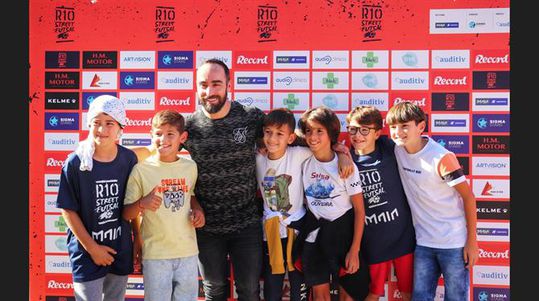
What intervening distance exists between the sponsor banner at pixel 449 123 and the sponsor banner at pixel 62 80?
11.1 feet

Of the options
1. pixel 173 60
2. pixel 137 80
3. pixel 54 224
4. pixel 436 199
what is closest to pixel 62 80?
pixel 137 80

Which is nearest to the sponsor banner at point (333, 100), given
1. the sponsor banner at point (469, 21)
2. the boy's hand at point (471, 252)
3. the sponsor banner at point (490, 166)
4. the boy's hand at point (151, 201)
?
the sponsor banner at point (469, 21)

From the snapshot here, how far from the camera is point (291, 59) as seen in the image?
405 cm

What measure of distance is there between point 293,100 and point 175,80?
1.13 metres

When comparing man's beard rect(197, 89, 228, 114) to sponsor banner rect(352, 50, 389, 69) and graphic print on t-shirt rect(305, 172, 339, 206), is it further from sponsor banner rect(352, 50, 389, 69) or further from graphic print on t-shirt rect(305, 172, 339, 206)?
sponsor banner rect(352, 50, 389, 69)

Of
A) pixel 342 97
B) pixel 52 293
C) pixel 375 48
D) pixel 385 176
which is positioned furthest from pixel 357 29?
pixel 52 293

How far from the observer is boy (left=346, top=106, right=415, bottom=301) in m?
3.52

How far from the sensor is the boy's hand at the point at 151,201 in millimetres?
3125

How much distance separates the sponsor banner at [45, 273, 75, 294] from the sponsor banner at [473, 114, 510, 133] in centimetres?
408

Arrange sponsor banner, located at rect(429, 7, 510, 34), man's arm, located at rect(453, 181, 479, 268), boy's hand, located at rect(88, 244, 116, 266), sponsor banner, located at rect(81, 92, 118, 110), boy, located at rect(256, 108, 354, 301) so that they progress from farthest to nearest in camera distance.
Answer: sponsor banner, located at rect(81, 92, 118, 110) < sponsor banner, located at rect(429, 7, 510, 34) < boy, located at rect(256, 108, 354, 301) < man's arm, located at rect(453, 181, 479, 268) < boy's hand, located at rect(88, 244, 116, 266)

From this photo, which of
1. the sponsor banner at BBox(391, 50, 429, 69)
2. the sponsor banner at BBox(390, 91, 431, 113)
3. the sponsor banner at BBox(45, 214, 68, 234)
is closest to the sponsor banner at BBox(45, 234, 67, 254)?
the sponsor banner at BBox(45, 214, 68, 234)

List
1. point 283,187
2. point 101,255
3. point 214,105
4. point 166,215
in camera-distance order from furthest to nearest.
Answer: point 283,187 < point 214,105 < point 166,215 < point 101,255

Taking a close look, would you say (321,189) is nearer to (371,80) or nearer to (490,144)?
(371,80)

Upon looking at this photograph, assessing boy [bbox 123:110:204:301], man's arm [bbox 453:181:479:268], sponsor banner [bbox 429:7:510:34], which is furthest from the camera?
sponsor banner [bbox 429:7:510:34]
